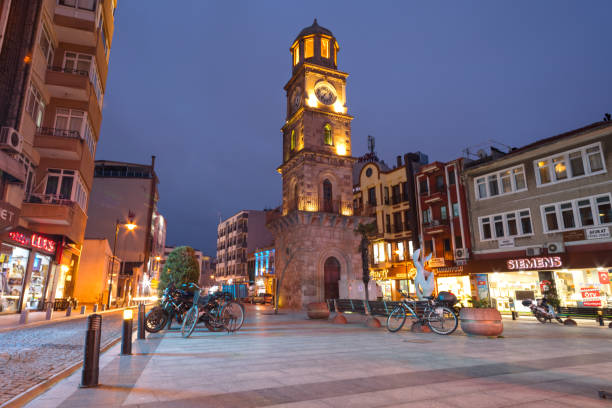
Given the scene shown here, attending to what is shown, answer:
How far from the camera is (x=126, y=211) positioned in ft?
154

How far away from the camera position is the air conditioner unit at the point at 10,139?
48.2ft

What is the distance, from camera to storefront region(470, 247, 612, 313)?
18.4 metres

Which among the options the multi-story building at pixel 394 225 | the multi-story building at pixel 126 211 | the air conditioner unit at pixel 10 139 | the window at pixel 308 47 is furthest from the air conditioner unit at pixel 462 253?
the multi-story building at pixel 126 211

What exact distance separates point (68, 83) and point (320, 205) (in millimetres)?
17422

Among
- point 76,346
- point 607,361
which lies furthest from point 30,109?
point 607,361

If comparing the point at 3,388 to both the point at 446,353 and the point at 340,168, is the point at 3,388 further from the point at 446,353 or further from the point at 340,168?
the point at 340,168

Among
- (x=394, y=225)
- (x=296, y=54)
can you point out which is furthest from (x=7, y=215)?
(x=394, y=225)

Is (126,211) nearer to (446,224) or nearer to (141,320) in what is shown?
(446,224)

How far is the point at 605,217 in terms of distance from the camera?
60.2 ft

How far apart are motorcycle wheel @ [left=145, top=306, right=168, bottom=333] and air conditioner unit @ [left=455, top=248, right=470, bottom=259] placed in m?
20.3

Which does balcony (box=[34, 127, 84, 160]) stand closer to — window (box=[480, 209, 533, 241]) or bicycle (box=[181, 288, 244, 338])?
bicycle (box=[181, 288, 244, 338])

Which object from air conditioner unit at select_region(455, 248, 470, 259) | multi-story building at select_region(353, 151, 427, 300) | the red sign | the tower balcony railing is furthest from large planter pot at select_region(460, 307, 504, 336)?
multi-story building at select_region(353, 151, 427, 300)

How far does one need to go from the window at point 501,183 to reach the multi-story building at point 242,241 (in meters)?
45.9

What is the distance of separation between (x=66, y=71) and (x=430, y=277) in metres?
22.2
